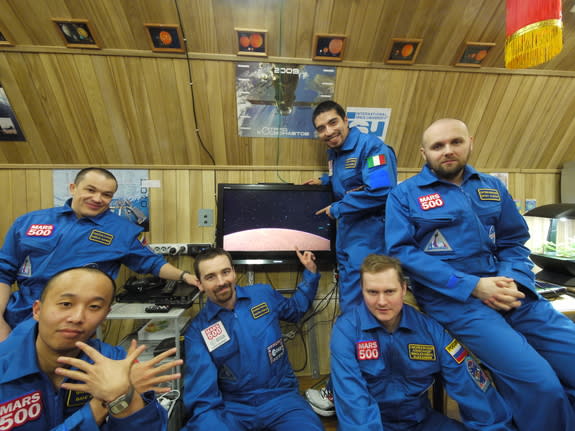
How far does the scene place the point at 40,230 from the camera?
171cm

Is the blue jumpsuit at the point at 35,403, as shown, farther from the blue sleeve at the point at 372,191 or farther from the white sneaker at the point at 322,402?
the blue sleeve at the point at 372,191

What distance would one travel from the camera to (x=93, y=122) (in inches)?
85.4

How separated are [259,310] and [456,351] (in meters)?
1.09

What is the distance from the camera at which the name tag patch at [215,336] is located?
1465mm

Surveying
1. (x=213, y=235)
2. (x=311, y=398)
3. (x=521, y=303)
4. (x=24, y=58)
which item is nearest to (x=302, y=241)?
(x=213, y=235)

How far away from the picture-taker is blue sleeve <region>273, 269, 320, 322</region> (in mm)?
1784

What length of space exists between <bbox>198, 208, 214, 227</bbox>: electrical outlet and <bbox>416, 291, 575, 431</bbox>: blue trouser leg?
189 centimetres

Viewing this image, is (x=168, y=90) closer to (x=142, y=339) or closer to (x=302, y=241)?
(x=302, y=241)

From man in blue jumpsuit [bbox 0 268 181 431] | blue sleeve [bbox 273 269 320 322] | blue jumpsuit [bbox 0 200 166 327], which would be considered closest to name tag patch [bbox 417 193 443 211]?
blue sleeve [bbox 273 269 320 322]

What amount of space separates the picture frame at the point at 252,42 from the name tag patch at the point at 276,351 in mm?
2080

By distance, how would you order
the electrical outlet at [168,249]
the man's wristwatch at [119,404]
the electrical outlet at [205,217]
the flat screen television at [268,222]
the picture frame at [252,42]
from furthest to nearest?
the electrical outlet at [205,217] < the electrical outlet at [168,249] < the flat screen television at [268,222] < the picture frame at [252,42] < the man's wristwatch at [119,404]

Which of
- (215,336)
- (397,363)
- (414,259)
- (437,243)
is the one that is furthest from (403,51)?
(215,336)

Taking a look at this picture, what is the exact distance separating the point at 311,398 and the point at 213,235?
61.1 inches

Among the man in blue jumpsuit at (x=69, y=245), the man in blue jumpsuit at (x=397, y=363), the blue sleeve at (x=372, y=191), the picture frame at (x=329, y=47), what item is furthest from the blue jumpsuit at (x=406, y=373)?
the picture frame at (x=329, y=47)
